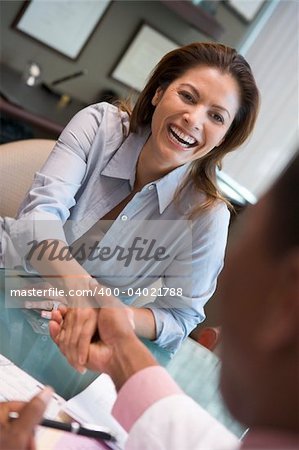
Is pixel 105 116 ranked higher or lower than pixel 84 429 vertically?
higher

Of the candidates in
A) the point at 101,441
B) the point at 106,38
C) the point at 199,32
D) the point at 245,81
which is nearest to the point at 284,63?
the point at 199,32

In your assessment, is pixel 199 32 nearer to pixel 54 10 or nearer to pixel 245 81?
pixel 54 10

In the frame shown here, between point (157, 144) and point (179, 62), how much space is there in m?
0.15

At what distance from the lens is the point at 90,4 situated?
2.03 meters

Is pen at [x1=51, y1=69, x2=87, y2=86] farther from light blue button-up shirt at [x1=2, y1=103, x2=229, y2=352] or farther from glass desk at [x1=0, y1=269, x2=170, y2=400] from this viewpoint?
glass desk at [x1=0, y1=269, x2=170, y2=400]

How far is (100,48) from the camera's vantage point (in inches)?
84.4

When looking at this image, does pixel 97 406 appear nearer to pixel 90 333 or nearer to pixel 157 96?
pixel 90 333

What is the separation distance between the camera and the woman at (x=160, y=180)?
0.82m

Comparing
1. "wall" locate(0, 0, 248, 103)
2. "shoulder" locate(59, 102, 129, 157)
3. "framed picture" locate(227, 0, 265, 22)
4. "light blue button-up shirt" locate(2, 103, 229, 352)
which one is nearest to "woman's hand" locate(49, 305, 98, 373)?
"light blue button-up shirt" locate(2, 103, 229, 352)

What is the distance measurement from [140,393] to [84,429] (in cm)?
9

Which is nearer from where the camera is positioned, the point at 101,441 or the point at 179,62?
the point at 101,441

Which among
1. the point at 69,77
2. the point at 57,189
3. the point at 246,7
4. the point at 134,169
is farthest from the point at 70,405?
the point at 246,7

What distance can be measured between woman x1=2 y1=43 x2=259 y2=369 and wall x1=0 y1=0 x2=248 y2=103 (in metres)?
1.21

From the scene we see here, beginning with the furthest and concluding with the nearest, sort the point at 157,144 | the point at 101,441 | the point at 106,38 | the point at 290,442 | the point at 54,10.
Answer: the point at 106,38 < the point at 54,10 < the point at 157,144 < the point at 101,441 < the point at 290,442
